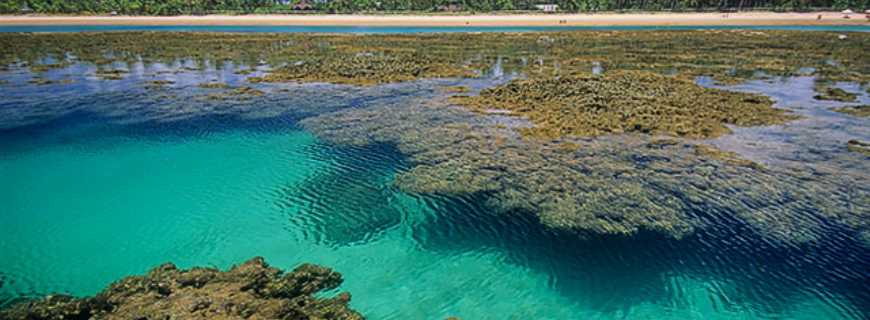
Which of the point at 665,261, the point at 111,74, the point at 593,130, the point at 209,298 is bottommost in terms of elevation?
the point at 665,261

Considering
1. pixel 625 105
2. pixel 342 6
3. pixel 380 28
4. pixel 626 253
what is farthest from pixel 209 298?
pixel 342 6

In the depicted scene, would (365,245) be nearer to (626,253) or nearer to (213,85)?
(626,253)

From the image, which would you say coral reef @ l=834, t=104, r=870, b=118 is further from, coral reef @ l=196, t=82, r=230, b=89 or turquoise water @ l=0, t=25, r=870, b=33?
turquoise water @ l=0, t=25, r=870, b=33

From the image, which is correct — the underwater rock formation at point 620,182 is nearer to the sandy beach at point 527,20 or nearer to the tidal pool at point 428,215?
the tidal pool at point 428,215

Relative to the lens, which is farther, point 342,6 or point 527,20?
point 342,6

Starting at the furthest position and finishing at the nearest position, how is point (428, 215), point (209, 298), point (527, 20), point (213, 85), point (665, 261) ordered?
point (527, 20), point (213, 85), point (428, 215), point (665, 261), point (209, 298)

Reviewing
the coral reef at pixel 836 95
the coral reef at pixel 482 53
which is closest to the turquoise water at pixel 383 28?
the coral reef at pixel 482 53

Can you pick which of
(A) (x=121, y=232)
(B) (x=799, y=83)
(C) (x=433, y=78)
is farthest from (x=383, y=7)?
(A) (x=121, y=232)

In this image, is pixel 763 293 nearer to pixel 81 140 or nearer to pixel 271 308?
pixel 271 308
